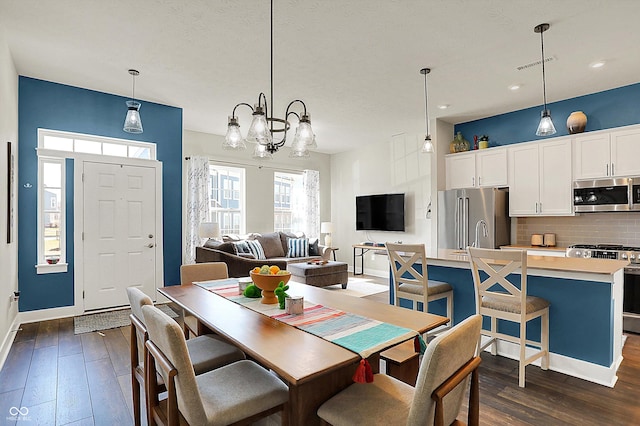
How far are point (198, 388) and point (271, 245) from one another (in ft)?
18.1

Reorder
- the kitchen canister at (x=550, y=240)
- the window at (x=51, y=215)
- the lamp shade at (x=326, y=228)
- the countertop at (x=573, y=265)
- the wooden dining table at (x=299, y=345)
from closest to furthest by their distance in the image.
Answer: the wooden dining table at (x=299, y=345)
the countertop at (x=573, y=265)
the window at (x=51, y=215)
the kitchen canister at (x=550, y=240)
the lamp shade at (x=326, y=228)

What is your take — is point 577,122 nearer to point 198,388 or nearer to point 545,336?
point 545,336

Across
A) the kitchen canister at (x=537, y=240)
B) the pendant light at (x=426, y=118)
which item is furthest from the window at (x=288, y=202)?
the kitchen canister at (x=537, y=240)

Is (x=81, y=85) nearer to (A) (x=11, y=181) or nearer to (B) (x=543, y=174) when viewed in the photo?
(A) (x=11, y=181)

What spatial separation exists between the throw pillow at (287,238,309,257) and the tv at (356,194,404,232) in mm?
1360

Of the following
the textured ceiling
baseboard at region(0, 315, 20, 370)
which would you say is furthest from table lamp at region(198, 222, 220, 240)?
baseboard at region(0, 315, 20, 370)

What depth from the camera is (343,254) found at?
8.40 m

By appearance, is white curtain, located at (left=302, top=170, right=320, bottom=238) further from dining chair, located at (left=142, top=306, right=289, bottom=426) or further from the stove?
dining chair, located at (left=142, top=306, right=289, bottom=426)

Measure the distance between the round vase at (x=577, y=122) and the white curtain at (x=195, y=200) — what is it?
571 centimetres

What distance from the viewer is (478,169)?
550cm

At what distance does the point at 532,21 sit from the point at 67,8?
3.66 metres

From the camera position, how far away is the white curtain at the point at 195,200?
21.1ft

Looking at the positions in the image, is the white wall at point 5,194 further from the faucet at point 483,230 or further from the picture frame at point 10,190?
the faucet at point 483,230

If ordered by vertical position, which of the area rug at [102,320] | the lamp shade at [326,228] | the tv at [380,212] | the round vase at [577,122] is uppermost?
the round vase at [577,122]
